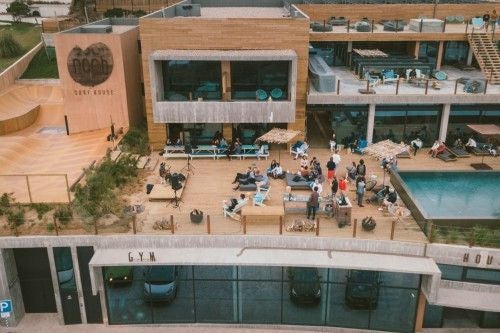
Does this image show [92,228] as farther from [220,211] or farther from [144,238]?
[220,211]

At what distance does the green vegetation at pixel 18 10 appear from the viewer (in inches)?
2111

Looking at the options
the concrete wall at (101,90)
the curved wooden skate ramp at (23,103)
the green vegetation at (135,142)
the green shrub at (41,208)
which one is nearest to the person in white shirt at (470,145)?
the green vegetation at (135,142)

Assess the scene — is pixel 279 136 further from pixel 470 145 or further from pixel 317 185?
pixel 470 145

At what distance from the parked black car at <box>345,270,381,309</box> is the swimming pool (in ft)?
10.7

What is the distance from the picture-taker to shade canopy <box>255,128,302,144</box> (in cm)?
2555

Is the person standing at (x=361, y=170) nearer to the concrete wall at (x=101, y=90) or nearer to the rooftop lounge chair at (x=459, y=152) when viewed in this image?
the rooftop lounge chair at (x=459, y=152)

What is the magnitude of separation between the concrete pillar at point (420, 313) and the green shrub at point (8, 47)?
39804 millimetres

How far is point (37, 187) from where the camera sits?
77.6 ft

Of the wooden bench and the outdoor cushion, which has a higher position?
the wooden bench

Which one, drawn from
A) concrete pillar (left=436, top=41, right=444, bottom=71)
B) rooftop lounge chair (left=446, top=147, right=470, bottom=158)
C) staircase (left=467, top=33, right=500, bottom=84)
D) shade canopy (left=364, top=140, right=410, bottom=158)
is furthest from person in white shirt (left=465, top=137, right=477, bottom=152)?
concrete pillar (left=436, top=41, right=444, bottom=71)

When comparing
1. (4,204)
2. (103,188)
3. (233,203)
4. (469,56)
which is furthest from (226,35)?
(469,56)

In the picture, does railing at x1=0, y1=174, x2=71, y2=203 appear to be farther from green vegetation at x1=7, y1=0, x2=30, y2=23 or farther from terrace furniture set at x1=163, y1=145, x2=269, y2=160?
green vegetation at x1=7, y1=0, x2=30, y2=23

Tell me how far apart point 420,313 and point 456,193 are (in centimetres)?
643

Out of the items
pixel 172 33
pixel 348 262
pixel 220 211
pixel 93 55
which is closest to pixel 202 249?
pixel 220 211
